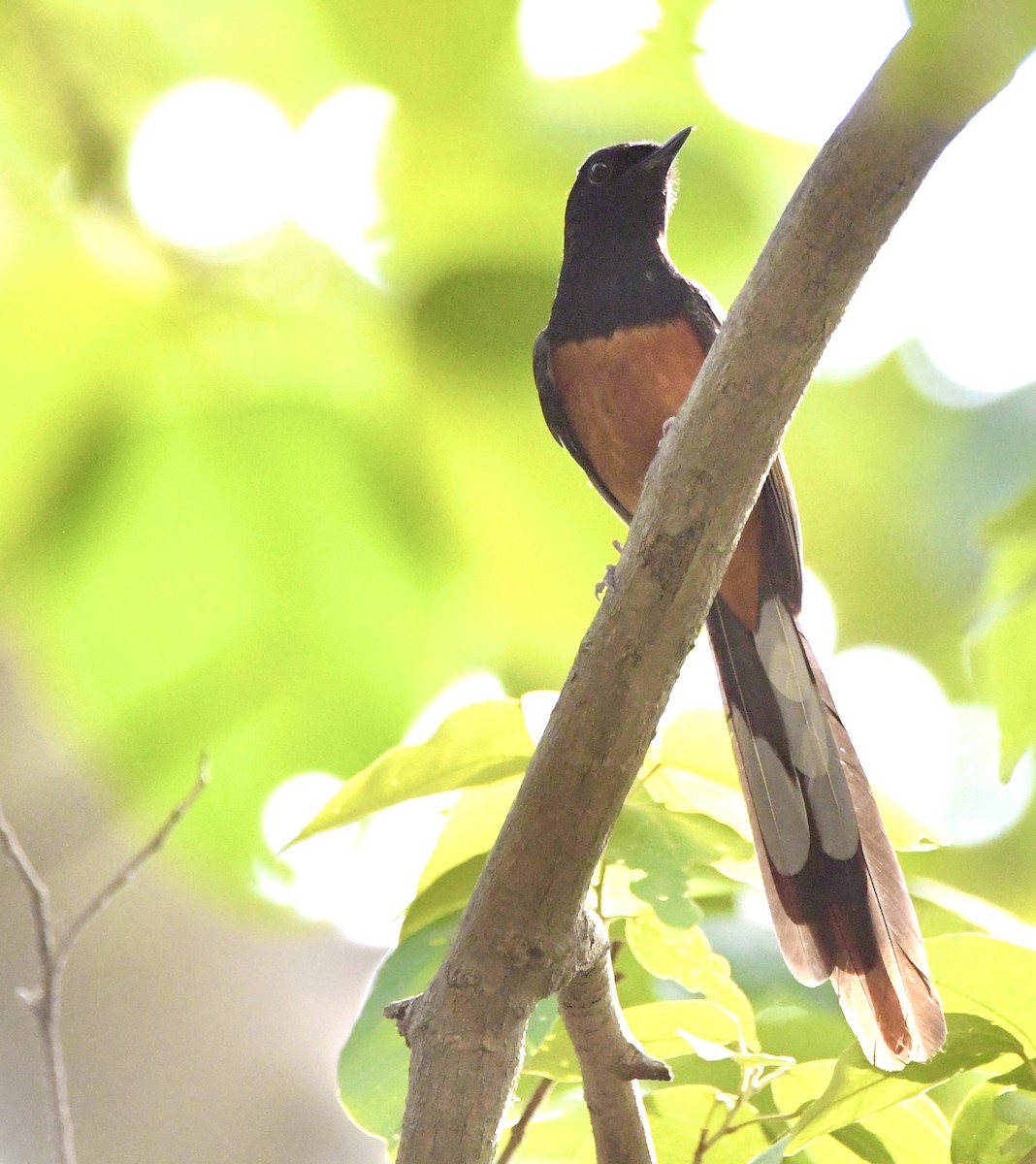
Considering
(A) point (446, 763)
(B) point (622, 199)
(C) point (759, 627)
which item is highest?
(B) point (622, 199)

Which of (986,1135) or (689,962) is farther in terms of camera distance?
(689,962)

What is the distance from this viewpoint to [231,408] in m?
1.44

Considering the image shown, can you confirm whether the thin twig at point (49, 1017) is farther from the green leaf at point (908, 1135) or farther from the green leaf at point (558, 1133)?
the green leaf at point (908, 1135)

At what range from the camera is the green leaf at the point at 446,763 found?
1330 mm

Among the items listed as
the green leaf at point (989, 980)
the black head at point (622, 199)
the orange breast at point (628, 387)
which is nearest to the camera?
the green leaf at point (989, 980)

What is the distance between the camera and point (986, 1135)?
1110 millimetres

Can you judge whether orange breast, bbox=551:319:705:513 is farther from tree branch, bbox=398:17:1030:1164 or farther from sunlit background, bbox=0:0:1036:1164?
tree branch, bbox=398:17:1030:1164

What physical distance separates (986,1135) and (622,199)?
212 centimetres

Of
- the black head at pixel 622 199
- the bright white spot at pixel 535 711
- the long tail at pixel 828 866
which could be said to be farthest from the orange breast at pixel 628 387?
the bright white spot at pixel 535 711

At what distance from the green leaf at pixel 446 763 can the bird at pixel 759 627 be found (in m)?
0.28

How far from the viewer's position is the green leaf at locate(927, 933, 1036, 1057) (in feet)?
3.63

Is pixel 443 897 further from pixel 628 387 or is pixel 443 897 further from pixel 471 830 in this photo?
pixel 628 387

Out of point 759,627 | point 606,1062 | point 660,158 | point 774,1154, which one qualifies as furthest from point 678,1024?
point 660,158

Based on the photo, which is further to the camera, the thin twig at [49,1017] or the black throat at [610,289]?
the black throat at [610,289]
